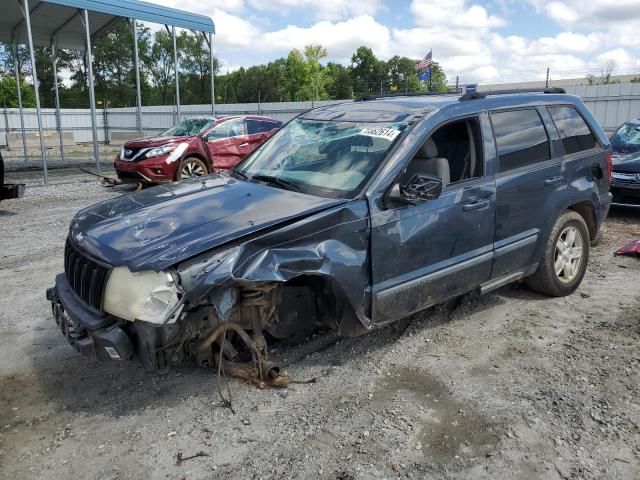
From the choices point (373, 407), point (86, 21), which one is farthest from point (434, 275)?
point (86, 21)

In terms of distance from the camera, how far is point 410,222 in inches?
144

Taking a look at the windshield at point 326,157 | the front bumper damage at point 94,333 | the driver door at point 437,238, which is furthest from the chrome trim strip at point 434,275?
the front bumper damage at point 94,333

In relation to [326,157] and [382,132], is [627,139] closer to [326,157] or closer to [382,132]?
[382,132]

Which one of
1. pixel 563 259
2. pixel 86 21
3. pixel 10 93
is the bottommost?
pixel 563 259

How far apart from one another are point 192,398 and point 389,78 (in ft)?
283

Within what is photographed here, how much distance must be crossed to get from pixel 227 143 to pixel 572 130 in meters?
8.91

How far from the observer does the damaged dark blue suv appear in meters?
3.03

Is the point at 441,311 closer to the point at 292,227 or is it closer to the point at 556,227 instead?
the point at 556,227

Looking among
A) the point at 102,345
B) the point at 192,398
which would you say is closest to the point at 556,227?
the point at 192,398

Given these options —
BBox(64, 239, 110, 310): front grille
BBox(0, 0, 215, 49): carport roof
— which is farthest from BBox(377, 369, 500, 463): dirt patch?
BBox(0, 0, 215, 49): carport roof

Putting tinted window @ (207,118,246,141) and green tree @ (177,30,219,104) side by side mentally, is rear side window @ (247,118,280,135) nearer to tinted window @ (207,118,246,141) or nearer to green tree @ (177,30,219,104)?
tinted window @ (207,118,246,141)

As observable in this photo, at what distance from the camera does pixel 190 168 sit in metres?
11.9

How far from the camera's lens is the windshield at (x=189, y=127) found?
12.7 meters

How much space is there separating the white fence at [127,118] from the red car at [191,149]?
1147 cm
